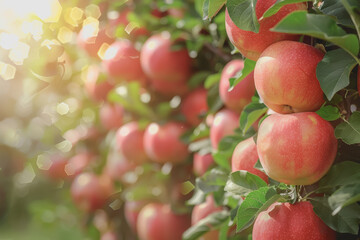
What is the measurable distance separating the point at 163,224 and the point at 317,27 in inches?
37.4

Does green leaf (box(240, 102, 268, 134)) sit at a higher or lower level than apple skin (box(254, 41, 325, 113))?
lower

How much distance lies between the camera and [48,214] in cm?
205

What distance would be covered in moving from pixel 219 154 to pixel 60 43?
1.32 m

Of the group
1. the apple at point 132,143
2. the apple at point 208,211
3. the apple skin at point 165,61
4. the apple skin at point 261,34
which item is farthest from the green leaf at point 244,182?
the apple at point 132,143

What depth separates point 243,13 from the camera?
63 cm

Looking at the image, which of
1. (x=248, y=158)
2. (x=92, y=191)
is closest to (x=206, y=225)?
(x=248, y=158)

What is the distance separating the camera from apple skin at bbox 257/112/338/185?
0.61 m

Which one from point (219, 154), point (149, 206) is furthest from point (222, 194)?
point (149, 206)

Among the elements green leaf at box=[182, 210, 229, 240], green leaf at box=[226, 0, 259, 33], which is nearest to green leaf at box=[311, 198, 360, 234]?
green leaf at box=[226, 0, 259, 33]

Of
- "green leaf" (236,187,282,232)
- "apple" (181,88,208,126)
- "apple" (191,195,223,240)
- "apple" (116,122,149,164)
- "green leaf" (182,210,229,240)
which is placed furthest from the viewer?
"apple" (116,122,149,164)

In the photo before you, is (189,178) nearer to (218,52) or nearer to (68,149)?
(218,52)

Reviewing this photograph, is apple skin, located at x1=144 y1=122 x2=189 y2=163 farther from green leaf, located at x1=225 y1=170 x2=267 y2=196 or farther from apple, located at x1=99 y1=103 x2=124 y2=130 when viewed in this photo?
green leaf, located at x1=225 y1=170 x2=267 y2=196

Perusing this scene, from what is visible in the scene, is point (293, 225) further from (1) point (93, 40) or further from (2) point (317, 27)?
(1) point (93, 40)

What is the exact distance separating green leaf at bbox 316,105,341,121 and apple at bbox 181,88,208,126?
0.61 m
